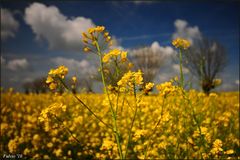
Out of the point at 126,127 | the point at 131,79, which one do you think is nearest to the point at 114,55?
the point at 131,79

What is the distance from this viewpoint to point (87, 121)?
873 centimetres

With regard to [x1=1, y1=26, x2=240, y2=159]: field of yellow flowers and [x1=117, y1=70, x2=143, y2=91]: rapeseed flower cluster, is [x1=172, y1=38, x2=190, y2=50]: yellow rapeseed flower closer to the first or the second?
[x1=1, y1=26, x2=240, y2=159]: field of yellow flowers

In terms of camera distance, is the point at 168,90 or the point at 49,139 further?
the point at 49,139

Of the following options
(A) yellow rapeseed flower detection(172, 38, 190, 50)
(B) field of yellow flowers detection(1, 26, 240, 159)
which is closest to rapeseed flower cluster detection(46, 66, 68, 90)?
(B) field of yellow flowers detection(1, 26, 240, 159)

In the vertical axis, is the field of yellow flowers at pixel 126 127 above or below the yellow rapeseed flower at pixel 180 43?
below

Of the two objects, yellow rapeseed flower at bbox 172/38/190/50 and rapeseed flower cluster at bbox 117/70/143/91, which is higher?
yellow rapeseed flower at bbox 172/38/190/50

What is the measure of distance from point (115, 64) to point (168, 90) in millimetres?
503

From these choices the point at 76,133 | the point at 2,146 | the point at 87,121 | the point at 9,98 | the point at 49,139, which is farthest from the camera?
the point at 9,98

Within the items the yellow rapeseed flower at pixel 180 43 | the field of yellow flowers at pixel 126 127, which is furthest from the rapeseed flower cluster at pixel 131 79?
the yellow rapeseed flower at pixel 180 43

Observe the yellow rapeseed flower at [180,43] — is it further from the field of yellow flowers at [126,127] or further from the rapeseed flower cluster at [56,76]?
the rapeseed flower cluster at [56,76]

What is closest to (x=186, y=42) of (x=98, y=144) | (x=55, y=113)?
(x=55, y=113)

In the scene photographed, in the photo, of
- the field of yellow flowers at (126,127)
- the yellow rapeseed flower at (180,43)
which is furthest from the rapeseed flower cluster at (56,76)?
the yellow rapeseed flower at (180,43)

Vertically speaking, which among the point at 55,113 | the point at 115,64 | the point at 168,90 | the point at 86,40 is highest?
the point at 86,40

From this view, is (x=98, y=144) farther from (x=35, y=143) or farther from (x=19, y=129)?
(x=19, y=129)
